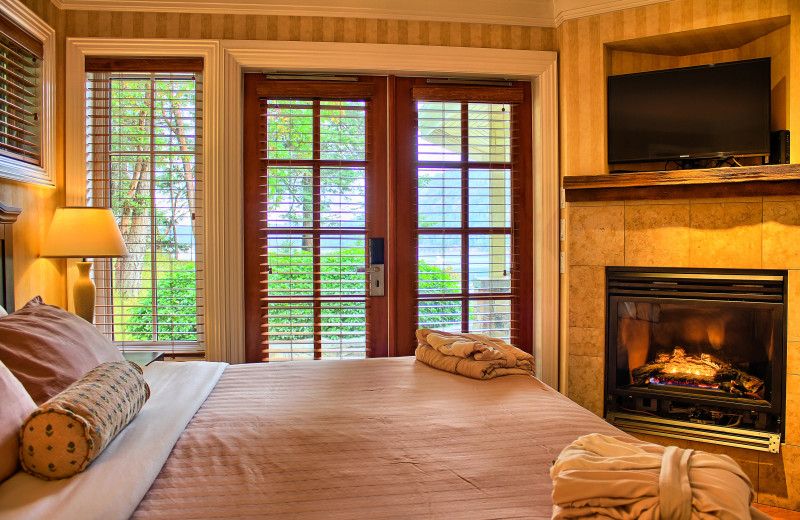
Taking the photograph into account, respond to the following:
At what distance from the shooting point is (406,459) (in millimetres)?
→ 1221

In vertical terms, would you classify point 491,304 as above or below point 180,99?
below

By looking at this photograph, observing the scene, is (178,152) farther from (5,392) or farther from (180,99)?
(5,392)

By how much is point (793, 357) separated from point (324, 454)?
2.54m

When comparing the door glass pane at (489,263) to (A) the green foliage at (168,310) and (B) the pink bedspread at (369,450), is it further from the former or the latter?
(A) the green foliage at (168,310)

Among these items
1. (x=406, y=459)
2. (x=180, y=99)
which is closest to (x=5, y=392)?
(x=406, y=459)

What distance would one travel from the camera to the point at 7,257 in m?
2.07

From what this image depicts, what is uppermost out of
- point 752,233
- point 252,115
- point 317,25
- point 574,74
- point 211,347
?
point 317,25

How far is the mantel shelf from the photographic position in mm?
2385

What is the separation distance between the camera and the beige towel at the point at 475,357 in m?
1.98

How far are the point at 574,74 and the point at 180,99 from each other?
237 cm

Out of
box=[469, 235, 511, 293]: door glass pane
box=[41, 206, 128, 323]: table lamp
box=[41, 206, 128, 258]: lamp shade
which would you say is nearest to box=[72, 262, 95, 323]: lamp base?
box=[41, 206, 128, 323]: table lamp

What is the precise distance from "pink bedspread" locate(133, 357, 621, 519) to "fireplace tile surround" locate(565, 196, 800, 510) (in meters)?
1.14

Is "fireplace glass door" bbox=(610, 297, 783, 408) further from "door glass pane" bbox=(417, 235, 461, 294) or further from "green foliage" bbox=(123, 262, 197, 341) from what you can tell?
"green foliage" bbox=(123, 262, 197, 341)

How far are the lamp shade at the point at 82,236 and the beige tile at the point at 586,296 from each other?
251 cm
